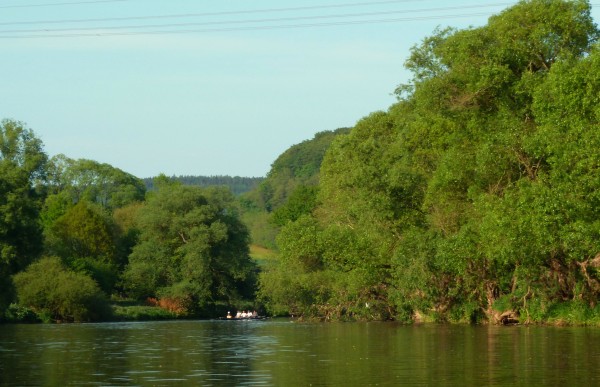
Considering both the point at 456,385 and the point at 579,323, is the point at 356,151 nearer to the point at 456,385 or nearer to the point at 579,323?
the point at 579,323

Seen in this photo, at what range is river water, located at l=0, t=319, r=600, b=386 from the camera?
2459cm

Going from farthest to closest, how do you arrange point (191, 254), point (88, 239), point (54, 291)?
1. point (88, 239)
2. point (191, 254)
3. point (54, 291)

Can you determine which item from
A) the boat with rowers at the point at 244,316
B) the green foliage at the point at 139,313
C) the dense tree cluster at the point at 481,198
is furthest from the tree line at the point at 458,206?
the boat with rowers at the point at 244,316

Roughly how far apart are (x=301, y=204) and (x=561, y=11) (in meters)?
75.0

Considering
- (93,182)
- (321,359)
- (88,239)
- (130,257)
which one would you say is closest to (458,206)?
(321,359)

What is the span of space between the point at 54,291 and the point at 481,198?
38.2 m

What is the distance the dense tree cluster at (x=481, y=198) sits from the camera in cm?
4744

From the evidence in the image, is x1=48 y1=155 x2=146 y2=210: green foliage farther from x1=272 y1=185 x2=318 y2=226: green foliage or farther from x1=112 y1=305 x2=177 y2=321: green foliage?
→ x1=112 y1=305 x2=177 y2=321: green foliage

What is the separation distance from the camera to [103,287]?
91562 millimetres

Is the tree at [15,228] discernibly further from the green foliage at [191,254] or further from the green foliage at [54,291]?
the green foliage at [191,254]

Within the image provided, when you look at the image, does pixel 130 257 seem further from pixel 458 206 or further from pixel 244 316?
pixel 458 206

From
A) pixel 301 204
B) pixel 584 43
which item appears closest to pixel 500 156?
pixel 584 43

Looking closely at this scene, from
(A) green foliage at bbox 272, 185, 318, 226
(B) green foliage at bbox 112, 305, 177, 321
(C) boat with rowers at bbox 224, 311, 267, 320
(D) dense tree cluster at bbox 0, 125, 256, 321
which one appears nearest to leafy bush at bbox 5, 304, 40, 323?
(D) dense tree cluster at bbox 0, 125, 256, 321

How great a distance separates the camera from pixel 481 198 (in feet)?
168
